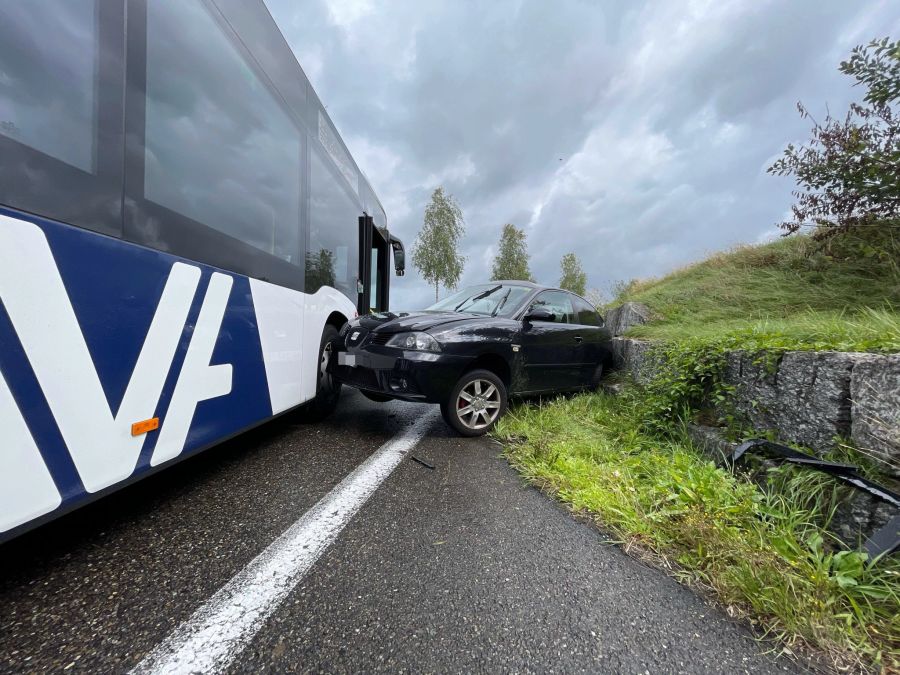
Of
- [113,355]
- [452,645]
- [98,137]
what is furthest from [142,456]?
[452,645]

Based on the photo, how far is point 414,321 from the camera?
131 inches

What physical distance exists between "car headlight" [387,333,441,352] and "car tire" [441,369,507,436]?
0.42m

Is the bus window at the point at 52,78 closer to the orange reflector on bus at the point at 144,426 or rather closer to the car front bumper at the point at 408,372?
the orange reflector on bus at the point at 144,426

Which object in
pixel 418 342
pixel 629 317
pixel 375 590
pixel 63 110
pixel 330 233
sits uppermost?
pixel 330 233

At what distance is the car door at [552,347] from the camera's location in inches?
150

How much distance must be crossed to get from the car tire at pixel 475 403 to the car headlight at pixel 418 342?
0.42m

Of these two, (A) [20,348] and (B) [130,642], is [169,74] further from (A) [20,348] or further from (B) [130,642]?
(B) [130,642]

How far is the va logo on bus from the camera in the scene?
1.13 metres

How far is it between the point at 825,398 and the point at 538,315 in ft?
7.40

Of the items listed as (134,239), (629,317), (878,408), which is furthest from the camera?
(629,317)

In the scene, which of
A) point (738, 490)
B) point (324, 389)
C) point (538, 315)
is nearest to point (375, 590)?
point (738, 490)

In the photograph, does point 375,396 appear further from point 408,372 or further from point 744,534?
point 744,534

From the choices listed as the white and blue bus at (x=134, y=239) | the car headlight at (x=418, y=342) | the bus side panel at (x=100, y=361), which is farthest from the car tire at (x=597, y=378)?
the bus side panel at (x=100, y=361)

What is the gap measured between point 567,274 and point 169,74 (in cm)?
3236
